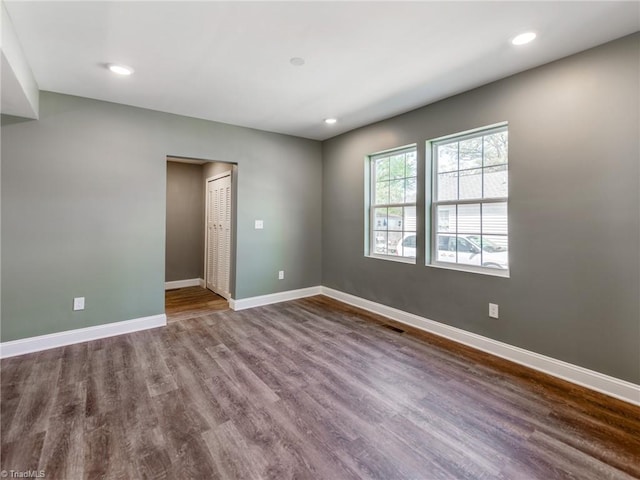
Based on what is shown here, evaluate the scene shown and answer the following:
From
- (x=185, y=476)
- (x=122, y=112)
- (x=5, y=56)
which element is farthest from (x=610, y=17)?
(x=122, y=112)

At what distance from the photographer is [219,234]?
4.95m

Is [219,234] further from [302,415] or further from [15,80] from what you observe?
[302,415]

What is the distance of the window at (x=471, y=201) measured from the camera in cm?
280

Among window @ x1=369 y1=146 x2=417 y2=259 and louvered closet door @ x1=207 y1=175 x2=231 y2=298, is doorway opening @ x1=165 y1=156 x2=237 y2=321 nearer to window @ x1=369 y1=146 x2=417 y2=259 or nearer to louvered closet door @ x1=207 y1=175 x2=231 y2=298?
louvered closet door @ x1=207 y1=175 x2=231 y2=298

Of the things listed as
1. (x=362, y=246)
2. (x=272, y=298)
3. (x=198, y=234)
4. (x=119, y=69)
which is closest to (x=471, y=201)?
(x=362, y=246)

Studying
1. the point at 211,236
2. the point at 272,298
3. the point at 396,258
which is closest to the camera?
the point at 396,258

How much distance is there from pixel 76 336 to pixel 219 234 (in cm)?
234

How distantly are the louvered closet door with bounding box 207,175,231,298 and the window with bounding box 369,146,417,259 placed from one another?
2.18m

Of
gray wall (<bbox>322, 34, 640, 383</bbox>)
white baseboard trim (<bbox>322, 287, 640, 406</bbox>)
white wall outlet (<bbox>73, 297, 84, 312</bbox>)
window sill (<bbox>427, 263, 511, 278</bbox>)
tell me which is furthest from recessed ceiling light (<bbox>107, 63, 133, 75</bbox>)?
white baseboard trim (<bbox>322, 287, 640, 406</bbox>)

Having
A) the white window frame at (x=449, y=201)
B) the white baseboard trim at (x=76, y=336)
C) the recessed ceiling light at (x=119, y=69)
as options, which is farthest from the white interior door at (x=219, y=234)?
the white window frame at (x=449, y=201)

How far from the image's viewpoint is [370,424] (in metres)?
1.85

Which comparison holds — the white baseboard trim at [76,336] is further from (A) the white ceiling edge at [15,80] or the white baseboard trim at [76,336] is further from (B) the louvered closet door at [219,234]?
(A) the white ceiling edge at [15,80]

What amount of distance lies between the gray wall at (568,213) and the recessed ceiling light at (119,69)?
300 centimetres

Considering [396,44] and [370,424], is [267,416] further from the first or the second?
[396,44]
